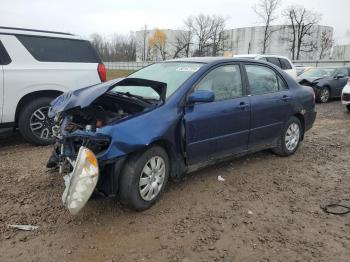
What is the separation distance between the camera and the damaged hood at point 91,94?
3930mm

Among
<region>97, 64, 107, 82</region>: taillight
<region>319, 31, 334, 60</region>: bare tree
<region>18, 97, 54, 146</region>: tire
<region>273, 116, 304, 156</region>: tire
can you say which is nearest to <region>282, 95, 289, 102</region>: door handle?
<region>273, 116, 304, 156</region>: tire

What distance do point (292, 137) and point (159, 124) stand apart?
304 cm

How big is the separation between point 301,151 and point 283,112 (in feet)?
3.89

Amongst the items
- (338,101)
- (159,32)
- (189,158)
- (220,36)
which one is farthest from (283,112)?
(159,32)

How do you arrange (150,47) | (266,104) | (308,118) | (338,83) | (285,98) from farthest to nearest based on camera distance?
1. (150,47)
2. (338,83)
3. (308,118)
4. (285,98)
5. (266,104)

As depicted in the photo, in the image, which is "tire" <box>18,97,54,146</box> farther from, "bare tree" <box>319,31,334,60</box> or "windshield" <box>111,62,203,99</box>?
"bare tree" <box>319,31,334,60</box>

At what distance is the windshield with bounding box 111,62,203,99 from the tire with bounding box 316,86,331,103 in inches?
418

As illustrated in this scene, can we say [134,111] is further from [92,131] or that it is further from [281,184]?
[281,184]

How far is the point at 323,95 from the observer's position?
14383 millimetres

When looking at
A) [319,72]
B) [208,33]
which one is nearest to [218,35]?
[208,33]

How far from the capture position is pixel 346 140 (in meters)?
7.61

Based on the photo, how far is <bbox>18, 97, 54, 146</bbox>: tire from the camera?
6.20m

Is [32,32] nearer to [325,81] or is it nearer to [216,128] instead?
[216,128]

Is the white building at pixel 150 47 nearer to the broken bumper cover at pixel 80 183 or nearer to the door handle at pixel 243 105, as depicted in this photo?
the door handle at pixel 243 105
